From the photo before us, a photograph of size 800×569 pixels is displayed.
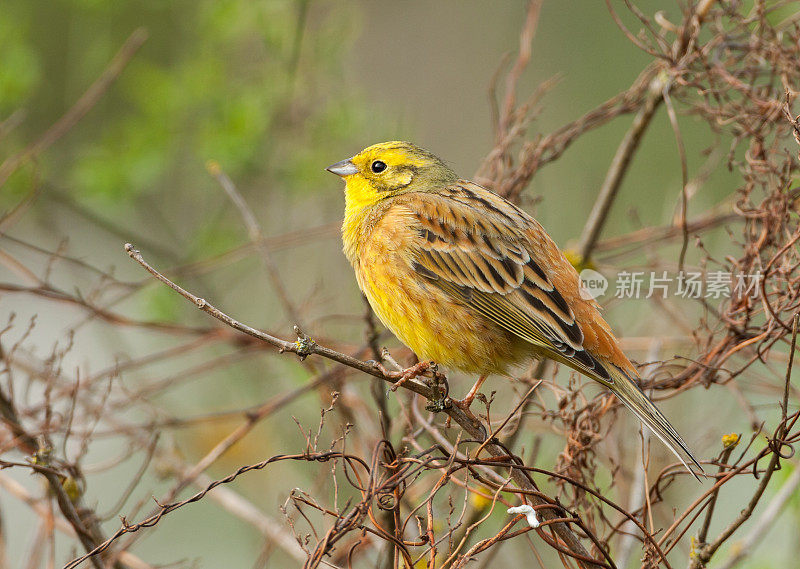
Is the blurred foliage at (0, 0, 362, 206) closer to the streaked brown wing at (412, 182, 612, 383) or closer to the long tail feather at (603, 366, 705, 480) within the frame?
the streaked brown wing at (412, 182, 612, 383)

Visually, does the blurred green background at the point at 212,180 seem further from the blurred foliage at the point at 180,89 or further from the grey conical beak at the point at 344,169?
the grey conical beak at the point at 344,169

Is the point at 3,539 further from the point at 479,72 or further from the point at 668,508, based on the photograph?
the point at 479,72

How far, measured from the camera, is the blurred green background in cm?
619

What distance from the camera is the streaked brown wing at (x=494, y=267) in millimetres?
3854

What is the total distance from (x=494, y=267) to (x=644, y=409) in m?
0.89

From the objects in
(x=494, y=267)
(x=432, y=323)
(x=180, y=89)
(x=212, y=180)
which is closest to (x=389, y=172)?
(x=494, y=267)

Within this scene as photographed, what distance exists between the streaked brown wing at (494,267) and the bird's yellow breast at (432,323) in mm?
50

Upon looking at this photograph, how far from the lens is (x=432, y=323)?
13.0 feet

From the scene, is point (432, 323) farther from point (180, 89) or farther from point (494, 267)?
point (180, 89)

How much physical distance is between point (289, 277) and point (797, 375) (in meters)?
4.01

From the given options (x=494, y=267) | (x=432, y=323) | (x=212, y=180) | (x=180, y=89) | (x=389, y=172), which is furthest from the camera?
(x=212, y=180)

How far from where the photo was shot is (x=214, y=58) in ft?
22.1

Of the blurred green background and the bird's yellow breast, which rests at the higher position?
the blurred green background

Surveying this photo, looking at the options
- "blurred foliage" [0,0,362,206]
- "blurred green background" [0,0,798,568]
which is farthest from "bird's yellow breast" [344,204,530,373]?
"blurred foliage" [0,0,362,206]
